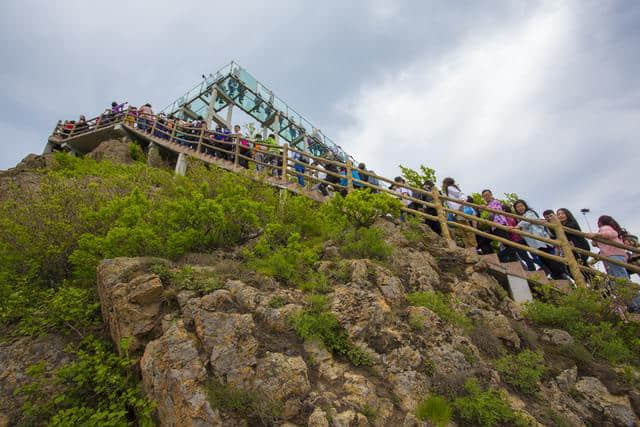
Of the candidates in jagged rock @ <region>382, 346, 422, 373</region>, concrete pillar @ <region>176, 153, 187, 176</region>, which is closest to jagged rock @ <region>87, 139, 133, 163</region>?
concrete pillar @ <region>176, 153, 187, 176</region>

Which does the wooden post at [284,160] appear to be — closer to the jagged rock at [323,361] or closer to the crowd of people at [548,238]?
the crowd of people at [548,238]

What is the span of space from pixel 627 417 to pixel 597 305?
6.06 feet

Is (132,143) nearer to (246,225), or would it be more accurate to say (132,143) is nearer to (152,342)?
(246,225)

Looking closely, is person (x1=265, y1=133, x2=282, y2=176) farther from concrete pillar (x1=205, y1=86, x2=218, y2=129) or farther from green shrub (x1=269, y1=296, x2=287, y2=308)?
concrete pillar (x1=205, y1=86, x2=218, y2=129)

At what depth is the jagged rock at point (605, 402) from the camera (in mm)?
4418

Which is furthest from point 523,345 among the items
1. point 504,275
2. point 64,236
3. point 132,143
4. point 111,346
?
point 132,143

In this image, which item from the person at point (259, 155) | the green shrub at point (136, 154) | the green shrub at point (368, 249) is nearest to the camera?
the green shrub at point (368, 249)

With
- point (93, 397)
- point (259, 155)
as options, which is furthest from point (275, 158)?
point (93, 397)

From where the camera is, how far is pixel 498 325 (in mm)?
5617

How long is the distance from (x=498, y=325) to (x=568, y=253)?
2.29m

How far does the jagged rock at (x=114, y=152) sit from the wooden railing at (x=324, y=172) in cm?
109

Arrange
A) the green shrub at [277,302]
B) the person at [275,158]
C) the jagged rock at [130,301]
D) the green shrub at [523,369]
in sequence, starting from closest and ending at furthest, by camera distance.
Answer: the jagged rock at [130,301]
the green shrub at [523,369]
the green shrub at [277,302]
the person at [275,158]

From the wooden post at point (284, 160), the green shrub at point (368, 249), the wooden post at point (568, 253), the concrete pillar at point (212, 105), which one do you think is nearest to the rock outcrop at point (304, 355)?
the green shrub at point (368, 249)

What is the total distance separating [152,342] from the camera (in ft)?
13.7
